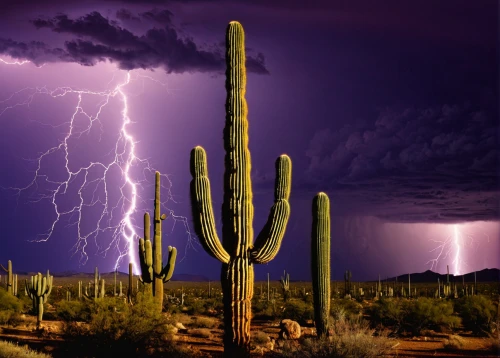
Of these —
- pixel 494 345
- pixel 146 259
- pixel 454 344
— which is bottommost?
pixel 454 344

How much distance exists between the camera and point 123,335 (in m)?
17.4

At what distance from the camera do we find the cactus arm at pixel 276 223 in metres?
14.9

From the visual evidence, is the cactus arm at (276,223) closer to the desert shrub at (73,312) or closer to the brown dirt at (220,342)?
the brown dirt at (220,342)

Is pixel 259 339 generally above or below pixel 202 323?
above

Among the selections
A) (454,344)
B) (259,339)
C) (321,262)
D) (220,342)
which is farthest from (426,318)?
(321,262)

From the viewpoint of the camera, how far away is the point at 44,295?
28453mm

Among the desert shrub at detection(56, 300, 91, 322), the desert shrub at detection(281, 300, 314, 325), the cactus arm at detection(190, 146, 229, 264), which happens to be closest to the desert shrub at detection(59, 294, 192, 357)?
the cactus arm at detection(190, 146, 229, 264)

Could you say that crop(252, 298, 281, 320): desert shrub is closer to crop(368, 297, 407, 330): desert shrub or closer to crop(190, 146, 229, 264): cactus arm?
crop(368, 297, 407, 330): desert shrub

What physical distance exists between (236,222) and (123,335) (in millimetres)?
5053

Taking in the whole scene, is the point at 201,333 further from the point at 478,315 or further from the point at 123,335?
the point at 478,315

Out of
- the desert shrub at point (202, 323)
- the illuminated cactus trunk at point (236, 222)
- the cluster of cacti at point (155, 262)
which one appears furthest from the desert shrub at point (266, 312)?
the illuminated cactus trunk at point (236, 222)

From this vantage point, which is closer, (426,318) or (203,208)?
(203,208)

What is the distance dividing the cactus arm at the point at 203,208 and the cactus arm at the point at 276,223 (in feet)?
2.54

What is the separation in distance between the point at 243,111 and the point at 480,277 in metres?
119
